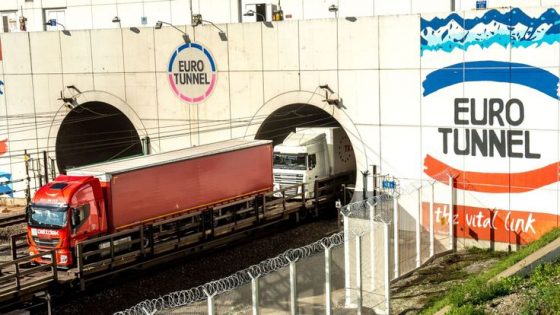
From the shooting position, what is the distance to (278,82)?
33406 mm

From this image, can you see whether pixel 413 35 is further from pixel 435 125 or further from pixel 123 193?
pixel 123 193

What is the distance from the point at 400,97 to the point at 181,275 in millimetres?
10709

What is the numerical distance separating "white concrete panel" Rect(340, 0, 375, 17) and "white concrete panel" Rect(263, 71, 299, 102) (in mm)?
4676

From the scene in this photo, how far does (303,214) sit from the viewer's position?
1272 inches

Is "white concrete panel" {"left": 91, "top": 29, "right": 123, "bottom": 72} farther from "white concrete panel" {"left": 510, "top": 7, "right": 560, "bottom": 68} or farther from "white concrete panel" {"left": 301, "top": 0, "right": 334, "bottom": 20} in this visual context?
"white concrete panel" {"left": 510, "top": 7, "right": 560, "bottom": 68}

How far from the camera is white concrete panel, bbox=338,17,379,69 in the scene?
30.5 metres

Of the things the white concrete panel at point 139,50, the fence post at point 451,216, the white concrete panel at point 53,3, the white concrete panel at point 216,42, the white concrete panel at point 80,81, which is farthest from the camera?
the white concrete panel at point 53,3

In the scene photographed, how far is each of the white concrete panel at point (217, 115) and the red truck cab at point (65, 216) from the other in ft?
37.5

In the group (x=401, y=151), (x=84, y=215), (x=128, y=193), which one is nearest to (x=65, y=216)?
(x=84, y=215)

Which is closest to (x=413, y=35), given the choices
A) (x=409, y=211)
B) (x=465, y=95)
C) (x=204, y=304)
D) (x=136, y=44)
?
(x=465, y=95)

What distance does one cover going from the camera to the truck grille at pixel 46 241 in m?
23.8

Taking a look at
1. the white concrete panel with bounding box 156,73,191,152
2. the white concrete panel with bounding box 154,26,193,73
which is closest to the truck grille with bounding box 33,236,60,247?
the white concrete panel with bounding box 156,73,191,152

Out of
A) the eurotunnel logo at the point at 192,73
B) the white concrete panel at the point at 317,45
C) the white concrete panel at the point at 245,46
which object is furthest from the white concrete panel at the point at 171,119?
the white concrete panel at the point at 317,45

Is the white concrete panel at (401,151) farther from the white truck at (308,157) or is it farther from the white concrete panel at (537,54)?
the white concrete panel at (537,54)
